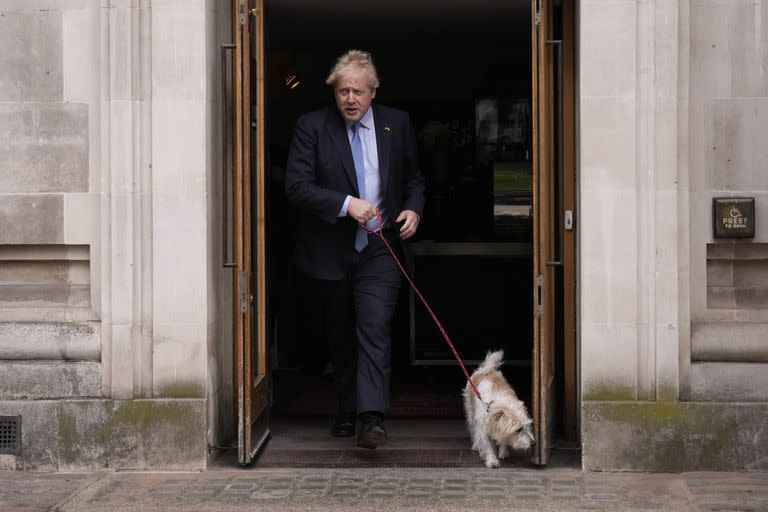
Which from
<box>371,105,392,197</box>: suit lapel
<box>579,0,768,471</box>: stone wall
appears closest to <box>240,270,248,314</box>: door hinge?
<box>371,105,392,197</box>: suit lapel

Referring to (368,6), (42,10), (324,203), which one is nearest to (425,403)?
(324,203)

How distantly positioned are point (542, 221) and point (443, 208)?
A: 4.51 m

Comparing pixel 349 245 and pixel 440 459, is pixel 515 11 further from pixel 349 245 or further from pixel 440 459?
pixel 440 459

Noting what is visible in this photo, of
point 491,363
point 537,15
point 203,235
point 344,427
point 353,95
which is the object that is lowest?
point 344,427

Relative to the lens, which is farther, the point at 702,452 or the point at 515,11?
the point at 515,11

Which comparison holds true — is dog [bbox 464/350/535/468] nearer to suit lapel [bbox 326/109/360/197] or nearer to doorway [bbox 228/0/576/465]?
doorway [bbox 228/0/576/465]

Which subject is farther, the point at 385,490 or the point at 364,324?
the point at 364,324

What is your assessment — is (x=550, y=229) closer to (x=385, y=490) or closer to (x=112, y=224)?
(x=385, y=490)

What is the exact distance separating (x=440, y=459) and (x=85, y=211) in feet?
8.23

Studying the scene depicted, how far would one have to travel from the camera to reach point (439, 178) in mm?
10977

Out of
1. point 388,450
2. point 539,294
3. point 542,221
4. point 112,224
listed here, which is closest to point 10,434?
point 112,224

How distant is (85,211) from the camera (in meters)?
6.59

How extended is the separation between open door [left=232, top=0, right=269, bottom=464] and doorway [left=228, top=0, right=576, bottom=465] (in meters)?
0.02

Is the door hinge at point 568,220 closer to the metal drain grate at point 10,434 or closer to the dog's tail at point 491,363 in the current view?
the dog's tail at point 491,363
